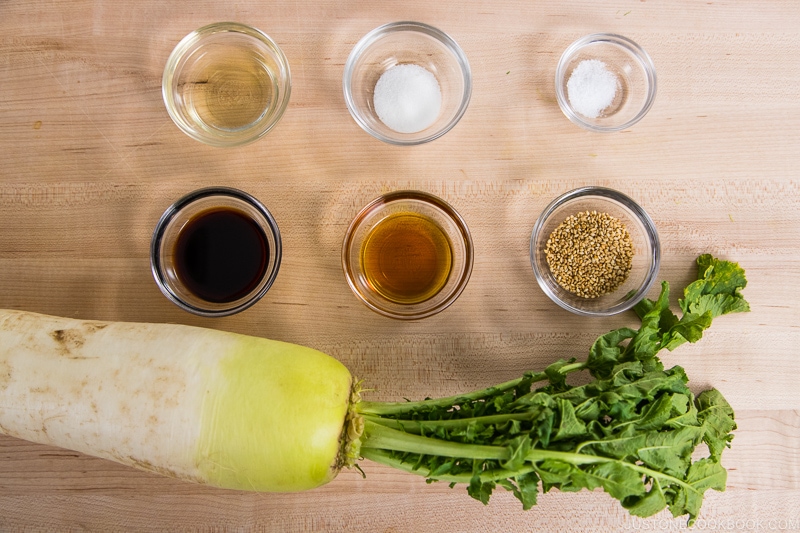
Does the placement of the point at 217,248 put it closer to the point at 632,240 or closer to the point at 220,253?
the point at 220,253

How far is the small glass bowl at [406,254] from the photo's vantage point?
4.31 feet

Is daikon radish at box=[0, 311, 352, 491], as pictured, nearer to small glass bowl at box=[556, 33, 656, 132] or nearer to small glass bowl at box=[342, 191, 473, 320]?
small glass bowl at box=[342, 191, 473, 320]

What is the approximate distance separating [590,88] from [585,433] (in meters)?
0.85

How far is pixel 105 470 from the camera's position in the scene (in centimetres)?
133

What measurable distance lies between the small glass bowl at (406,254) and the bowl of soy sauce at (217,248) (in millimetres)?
212

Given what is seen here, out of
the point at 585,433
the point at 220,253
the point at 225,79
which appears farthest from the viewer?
the point at 225,79

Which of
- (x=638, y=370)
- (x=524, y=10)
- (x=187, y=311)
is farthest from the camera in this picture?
(x=524, y=10)

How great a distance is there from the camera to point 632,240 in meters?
1.36

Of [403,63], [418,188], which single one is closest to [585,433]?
[418,188]

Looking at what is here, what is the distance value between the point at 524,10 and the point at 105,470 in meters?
1.54

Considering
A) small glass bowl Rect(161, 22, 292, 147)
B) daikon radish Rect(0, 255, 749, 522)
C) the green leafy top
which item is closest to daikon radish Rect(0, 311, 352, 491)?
daikon radish Rect(0, 255, 749, 522)

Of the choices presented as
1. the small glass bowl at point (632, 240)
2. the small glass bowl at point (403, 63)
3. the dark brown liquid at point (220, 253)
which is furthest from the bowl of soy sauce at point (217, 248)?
the small glass bowl at point (632, 240)

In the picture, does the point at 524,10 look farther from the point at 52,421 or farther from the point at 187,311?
the point at 52,421

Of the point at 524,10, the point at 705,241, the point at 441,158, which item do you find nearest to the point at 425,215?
the point at 441,158
